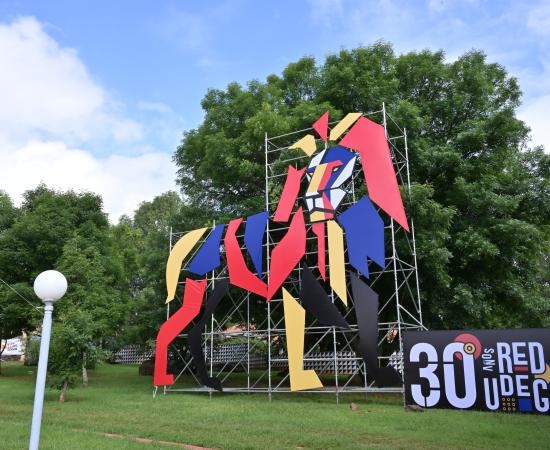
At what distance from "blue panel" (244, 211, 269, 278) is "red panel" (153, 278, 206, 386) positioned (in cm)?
180

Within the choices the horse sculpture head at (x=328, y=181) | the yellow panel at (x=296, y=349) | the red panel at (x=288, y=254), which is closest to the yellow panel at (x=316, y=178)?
the horse sculpture head at (x=328, y=181)

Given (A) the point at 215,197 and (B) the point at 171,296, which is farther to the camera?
(A) the point at 215,197

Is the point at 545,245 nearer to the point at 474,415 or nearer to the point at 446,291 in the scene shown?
the point at 446,291

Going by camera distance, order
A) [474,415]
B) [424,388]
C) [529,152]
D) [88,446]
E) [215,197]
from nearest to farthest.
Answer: [88,446] < [474,415] < [424,388] < [529,152] < [215,197]

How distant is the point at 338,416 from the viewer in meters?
10.2

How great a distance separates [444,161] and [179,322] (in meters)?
9.00

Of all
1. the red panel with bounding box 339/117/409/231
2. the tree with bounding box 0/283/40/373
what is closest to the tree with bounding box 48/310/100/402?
the tree with bounding box 0/283/40/373

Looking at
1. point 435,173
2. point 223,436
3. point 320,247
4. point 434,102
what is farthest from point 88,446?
point 434,102

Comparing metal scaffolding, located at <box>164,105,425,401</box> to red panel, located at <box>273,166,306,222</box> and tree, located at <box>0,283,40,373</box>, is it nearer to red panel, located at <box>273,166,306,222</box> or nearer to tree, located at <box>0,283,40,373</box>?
red panel, located at <box>273,166,306,222</box>

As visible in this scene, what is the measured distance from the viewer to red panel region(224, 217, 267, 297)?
1455 cm

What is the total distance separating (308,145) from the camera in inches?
604

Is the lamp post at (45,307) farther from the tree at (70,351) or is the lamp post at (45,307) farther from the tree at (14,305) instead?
the tree at (14,305)

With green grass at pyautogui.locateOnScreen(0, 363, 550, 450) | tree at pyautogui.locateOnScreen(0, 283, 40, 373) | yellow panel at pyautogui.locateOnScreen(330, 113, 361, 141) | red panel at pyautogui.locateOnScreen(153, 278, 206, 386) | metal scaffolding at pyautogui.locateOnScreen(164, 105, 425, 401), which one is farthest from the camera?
tree at pyautogui.locateOnScreen(0, 283, 40, 373)

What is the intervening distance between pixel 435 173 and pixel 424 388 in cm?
736
